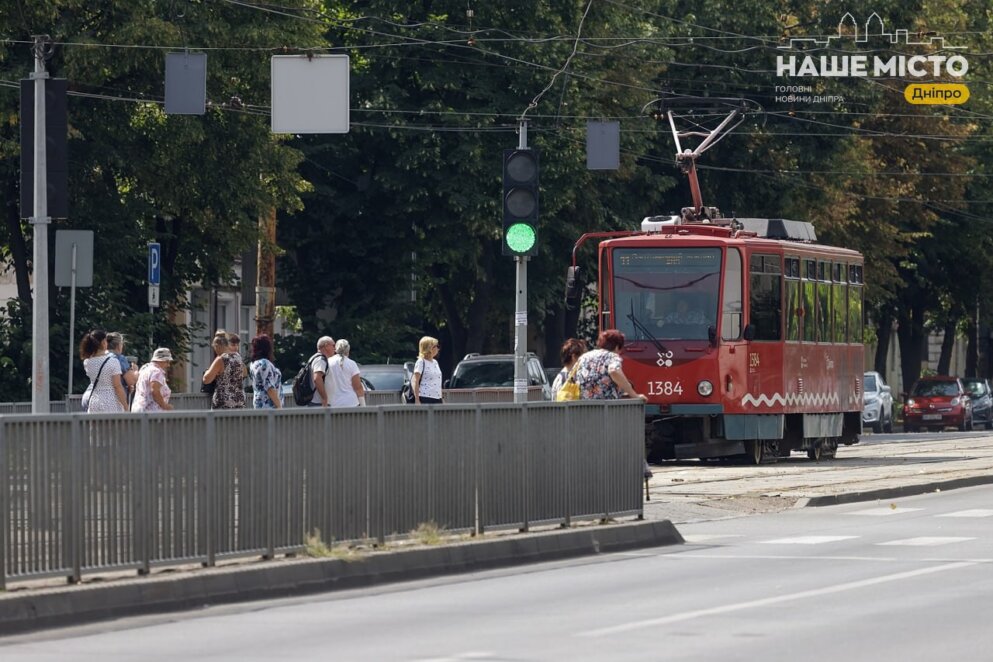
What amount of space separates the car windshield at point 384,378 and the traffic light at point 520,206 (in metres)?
12.4

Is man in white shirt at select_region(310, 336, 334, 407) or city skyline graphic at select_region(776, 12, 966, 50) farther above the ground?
city skyline graphic at select_region(776, 12, 966, 50)

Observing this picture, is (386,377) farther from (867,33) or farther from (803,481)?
(867,33)

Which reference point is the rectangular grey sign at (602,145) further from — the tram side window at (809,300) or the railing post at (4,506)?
the railing post at (4,506)

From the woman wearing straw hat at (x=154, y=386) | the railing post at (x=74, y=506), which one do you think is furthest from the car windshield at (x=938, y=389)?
the railing post at (x=74, y=506)

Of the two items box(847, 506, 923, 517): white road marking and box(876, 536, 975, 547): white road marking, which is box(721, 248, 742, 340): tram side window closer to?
box(847, 506, 923, 517): white road marking

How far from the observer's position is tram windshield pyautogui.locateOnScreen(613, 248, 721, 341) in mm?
30531

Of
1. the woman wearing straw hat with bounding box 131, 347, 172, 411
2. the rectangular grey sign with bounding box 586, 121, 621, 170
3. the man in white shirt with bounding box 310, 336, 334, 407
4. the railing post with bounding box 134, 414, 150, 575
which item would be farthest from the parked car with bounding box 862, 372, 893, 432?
the railing post with bounding box 134, 414, 150, 575

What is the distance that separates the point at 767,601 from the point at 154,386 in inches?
317

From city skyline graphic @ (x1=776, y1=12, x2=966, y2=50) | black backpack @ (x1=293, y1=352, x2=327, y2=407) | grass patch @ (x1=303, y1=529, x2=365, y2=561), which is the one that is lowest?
grass patch @ (x1=303, y1=529, x2=365, y2=561)

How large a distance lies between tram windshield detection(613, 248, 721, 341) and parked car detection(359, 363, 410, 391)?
3.87 m

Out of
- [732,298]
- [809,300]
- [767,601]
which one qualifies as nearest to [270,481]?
[767,601]

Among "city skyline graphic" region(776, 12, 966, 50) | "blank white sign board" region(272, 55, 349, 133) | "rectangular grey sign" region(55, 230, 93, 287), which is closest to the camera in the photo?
"rectangular grey sign" region(55, 230, 93, 287)

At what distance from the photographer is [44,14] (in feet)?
105

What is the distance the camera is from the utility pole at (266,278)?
31.6 meters
